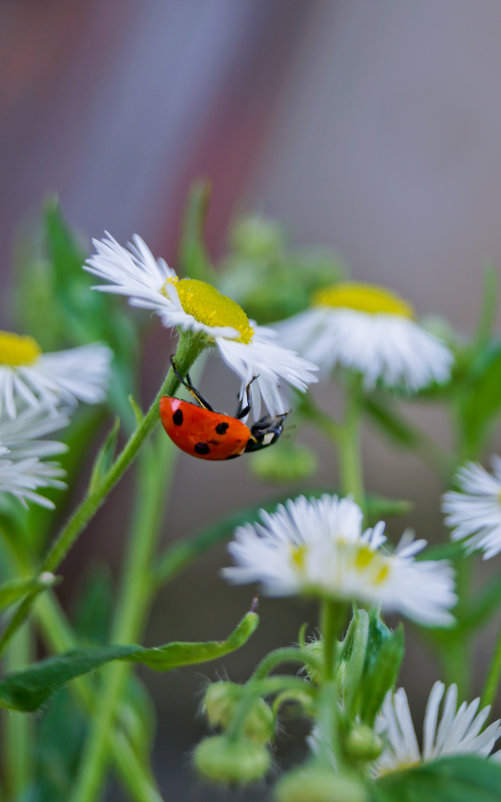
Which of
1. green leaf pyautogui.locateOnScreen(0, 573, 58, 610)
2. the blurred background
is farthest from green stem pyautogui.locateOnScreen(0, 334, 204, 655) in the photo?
the blurred background

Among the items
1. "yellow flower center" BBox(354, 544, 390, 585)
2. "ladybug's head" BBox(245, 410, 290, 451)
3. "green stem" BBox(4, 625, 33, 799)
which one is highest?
"yellow flower center" BBox(354, 544, 390, 585)

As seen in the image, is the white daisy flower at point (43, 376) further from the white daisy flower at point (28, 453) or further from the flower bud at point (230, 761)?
the flower bud at point (230, 761)

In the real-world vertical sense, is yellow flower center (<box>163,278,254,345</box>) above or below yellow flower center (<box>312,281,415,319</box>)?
above

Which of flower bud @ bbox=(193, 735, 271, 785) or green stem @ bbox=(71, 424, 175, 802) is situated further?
green stem @ bbox=(71, 424, 175, 802)

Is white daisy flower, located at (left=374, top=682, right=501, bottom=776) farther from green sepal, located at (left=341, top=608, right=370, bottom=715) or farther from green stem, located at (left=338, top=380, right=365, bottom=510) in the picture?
green stem, located at (left=338, top=380, right=365, bottom=510)

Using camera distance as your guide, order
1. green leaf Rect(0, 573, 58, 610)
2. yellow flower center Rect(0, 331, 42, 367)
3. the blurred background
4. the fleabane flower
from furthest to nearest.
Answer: the blurred background < the fleabane flower < yellow flower center Rect(0, 331, 42, 367) < green leaf Rect(0, 573, 58, 610)

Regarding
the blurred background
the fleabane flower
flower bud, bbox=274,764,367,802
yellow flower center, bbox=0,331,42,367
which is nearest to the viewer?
flower bud, bbox=274,764,367,802
